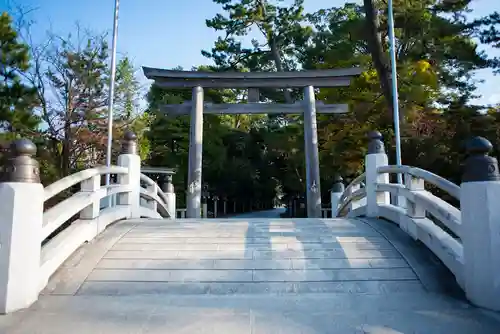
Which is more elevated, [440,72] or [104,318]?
[440,72]

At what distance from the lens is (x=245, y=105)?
10273 mm

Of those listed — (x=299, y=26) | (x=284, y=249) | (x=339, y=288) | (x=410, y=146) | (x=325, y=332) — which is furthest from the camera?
(x=299, y=26)

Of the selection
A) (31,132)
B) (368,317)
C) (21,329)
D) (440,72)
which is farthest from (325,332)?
(440,72)

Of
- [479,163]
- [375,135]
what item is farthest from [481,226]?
[375,135]

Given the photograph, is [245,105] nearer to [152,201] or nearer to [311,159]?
[311,159]

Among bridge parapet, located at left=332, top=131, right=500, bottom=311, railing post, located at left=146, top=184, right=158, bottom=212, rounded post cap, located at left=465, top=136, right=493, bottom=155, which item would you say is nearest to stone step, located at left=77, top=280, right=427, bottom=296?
bridge parapet, located at left=332, top=131, right=500, bottom=311

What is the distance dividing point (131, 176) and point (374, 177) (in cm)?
373

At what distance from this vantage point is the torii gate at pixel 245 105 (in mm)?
9570

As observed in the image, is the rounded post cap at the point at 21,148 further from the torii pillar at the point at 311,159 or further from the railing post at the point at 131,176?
the torii pillar at the point at 311,159

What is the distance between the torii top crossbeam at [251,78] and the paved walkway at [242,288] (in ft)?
18.8

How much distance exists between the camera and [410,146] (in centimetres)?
1302

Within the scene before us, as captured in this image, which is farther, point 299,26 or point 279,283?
point 299,26

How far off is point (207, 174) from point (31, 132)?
1165 centimetres

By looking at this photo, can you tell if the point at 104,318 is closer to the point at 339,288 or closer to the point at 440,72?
the point at 339,288
